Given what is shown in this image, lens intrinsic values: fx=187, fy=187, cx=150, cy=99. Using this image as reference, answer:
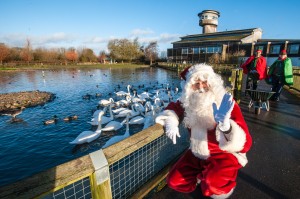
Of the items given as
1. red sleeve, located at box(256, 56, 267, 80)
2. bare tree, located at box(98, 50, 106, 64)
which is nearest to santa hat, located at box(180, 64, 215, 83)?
red sleeve, located at box(256, 56, 267, 80)

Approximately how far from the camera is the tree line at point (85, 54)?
6444 centimetres

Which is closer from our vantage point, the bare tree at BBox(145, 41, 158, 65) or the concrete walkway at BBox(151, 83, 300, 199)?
the concrete walkway at BBox(151, 83, 300, 199)

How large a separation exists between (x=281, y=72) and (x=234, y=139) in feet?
21.6

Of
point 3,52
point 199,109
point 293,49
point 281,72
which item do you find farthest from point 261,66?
point 3,52

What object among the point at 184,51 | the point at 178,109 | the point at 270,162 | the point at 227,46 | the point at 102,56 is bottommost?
the point at 270,162

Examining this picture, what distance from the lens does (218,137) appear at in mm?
2326

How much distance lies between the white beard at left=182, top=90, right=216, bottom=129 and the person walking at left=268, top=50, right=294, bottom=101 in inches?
247

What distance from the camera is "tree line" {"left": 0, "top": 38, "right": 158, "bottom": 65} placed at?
64438 mm

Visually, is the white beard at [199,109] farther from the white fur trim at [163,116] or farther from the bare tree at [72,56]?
the bare tree at [72,56]

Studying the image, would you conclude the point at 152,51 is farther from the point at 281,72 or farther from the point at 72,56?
the point at 281,72

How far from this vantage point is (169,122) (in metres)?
2.53

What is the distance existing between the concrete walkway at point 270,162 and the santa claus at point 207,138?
466 millimetres

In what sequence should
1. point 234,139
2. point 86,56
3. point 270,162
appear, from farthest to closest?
point 86,56, point 270,162, point 234,139

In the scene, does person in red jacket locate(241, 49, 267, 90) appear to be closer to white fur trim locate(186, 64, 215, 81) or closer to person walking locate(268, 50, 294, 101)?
person walking locate(268, 50, 294, 101)
